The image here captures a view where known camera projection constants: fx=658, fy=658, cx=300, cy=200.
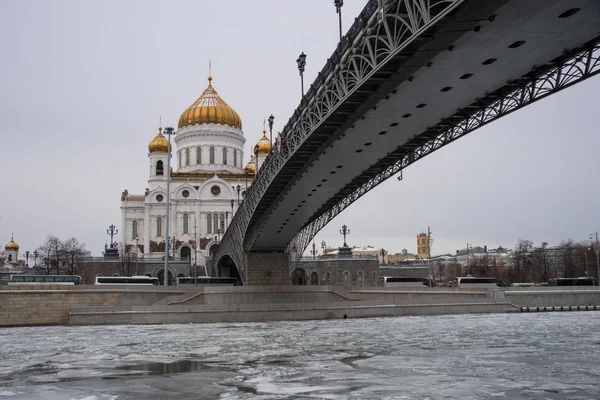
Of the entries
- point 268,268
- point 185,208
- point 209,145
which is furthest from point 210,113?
point 268,268

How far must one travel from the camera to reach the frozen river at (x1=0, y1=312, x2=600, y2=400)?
10.9 metres

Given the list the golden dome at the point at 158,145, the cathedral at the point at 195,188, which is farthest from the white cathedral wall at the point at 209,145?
the golden dome at the point at 158,145

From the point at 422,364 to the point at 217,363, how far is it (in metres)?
4.62

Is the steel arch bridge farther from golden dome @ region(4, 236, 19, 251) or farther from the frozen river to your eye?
golden dome @ region(4, 236, 19, 251)

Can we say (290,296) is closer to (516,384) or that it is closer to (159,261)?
(516,384)

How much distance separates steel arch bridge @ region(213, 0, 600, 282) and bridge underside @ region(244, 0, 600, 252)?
3cm

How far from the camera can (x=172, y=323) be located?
31.0 meters

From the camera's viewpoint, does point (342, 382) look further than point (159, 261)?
No

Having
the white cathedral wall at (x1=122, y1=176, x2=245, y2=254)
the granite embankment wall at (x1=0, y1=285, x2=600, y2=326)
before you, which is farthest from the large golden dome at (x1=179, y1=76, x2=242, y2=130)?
the granite embankment wall at (x1=0, y1=285, x2=600, y2=326)

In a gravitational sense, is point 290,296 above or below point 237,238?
below

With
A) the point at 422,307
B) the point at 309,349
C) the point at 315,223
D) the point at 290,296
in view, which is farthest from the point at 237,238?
the point at 309,349

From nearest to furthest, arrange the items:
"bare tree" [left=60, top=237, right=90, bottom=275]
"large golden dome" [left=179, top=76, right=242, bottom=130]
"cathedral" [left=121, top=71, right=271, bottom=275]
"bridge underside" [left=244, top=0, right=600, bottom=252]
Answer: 1. "bridge underside" [left=244, top=0, right=600, bottom=252]
2. "bare tree" [left=60, top=237, right=90, bottom=275]
3. "cathedral" [left=121, top=71, right=271, bottom=275]
4. "large golden dome" [left=179, top=76, right=242, bottom=130]

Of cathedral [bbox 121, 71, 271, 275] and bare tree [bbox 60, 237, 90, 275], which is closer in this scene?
bare tree [bbox 60, 237, 90, 275]

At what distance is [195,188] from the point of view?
7431cm
